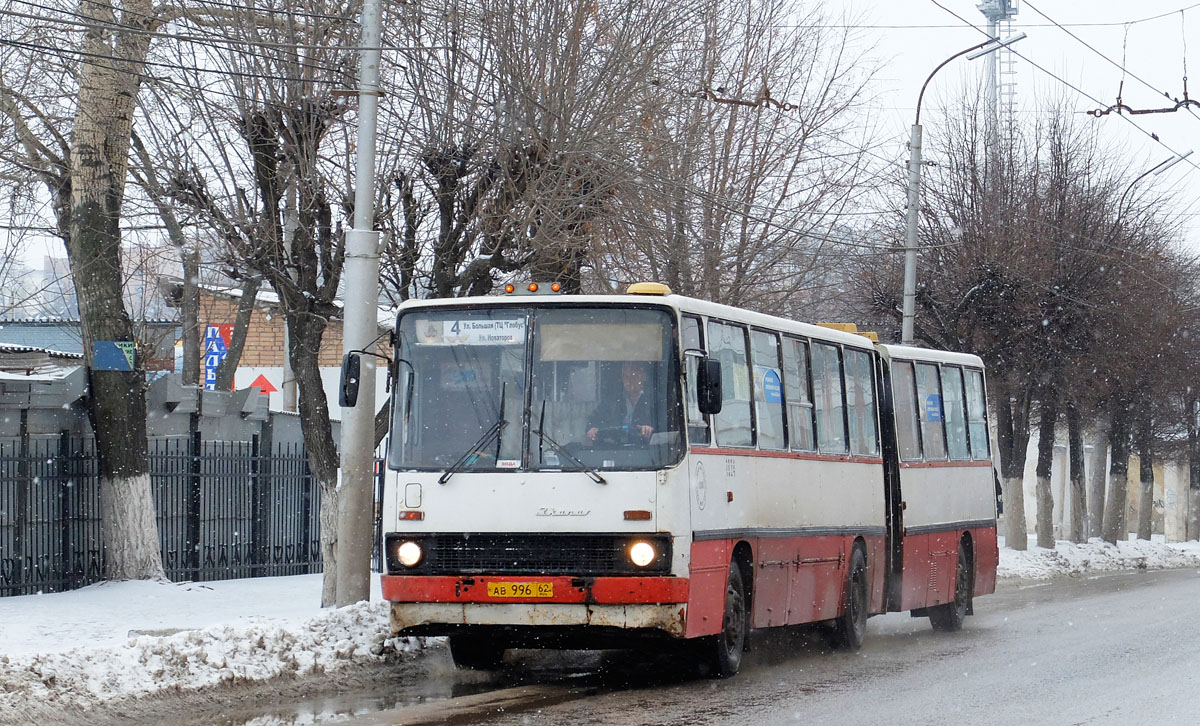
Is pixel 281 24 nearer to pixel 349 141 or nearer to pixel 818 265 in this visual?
pixel 349 141

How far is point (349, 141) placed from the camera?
1538 cm

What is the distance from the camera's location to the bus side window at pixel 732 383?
38.1 ft

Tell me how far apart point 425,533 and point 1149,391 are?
116 feet

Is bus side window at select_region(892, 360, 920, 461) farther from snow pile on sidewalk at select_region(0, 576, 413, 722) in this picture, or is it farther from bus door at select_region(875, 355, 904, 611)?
snow pile on sidewalk at select_region(0, 576, 413, 722)

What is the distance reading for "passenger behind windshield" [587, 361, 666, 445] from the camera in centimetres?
1069

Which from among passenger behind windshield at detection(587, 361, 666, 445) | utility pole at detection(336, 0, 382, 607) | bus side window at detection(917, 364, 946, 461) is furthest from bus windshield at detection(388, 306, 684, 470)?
bus side window at detection(917, 364, 946, 461)

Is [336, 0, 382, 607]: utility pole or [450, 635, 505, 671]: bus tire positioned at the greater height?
[336, 0, 382, 607]: utility pole

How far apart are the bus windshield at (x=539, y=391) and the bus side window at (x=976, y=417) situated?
8841mm

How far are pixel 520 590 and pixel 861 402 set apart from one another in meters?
5.88

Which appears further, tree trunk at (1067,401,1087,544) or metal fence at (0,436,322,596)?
tree trunk at (1067,401,1087,544)

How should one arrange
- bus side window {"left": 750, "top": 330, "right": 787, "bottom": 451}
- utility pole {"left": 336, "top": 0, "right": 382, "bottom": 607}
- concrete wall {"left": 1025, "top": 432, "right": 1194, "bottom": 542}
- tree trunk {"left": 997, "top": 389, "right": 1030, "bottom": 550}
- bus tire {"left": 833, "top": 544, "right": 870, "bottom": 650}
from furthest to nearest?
concrete wall {"left": 1025, "top": 432, "right": 1194, "bottom": 542} < tree trunk {"left": 997, "top": 389, "right": 1030, "bottom": 550} < bus tire {"left": 833, "top": 544, "right": 870, "bottom": 650} < utility pole {"left": 336, "top": 0, "right": 382, "bottom": 607} < bus side window {"left": 750, "top": 330, "right": 787, "bottom": 451}

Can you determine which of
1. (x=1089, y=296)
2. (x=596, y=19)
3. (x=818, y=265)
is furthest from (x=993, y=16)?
(x=596, y=19)

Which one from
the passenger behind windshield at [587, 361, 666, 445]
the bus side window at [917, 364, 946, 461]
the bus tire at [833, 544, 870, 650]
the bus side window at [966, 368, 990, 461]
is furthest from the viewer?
the bus side window at [966, 368, 990, 461]

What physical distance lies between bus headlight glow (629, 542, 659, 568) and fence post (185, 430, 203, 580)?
840 cm
